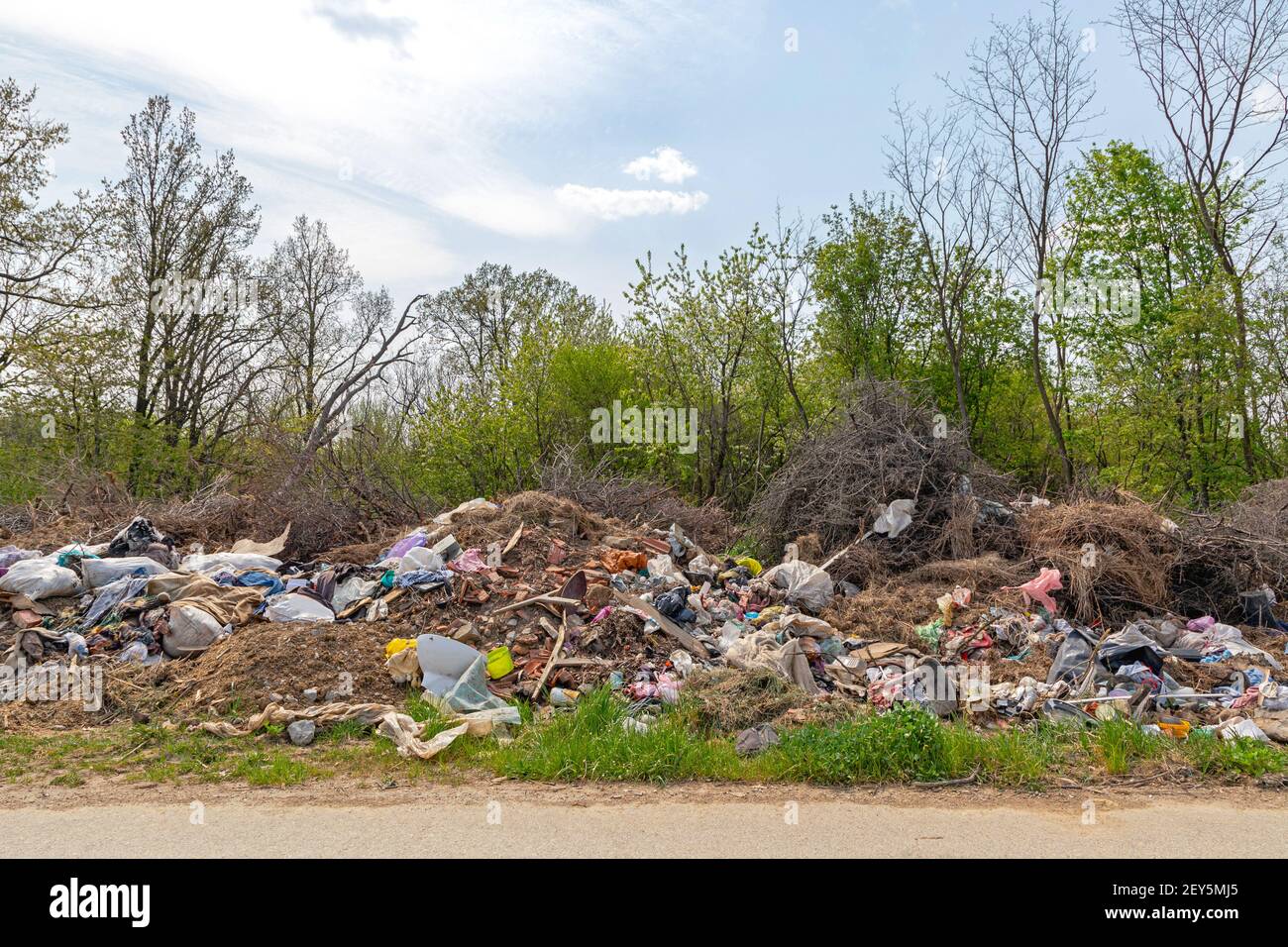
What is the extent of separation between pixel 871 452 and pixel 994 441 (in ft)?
50.1

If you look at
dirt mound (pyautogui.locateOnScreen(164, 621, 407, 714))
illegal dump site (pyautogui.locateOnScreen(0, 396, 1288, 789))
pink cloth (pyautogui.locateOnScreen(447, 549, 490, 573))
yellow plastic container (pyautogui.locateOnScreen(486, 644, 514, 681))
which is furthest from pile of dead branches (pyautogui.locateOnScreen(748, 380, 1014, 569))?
dirt mound (pyautogui.locateOnScreen(164, 621, 407, 714))

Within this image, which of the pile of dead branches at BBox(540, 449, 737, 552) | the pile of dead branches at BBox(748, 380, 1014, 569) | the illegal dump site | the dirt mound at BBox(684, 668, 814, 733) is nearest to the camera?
the illegal dump site

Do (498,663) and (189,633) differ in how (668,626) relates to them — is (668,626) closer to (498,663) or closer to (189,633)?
(498,663)

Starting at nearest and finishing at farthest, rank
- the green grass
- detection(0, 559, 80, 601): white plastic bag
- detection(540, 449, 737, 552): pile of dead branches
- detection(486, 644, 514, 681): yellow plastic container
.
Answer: the green grass < detection(486, 644, 514, 681): yellow plastic container < detection(0, 559, 80, 601): white plastic bag < detection(540, 449, 737, 552): pile of dead branches

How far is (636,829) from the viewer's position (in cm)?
448

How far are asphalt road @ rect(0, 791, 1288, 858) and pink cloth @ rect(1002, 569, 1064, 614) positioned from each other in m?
4.33

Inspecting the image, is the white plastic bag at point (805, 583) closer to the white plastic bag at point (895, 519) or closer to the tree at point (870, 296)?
the white plastic bag at point (895, 519)

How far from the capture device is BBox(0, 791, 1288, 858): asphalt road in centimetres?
420

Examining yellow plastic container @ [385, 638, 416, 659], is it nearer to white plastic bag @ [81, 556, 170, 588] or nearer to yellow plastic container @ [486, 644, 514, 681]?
yellow plastic container @ [486, 644, 514, 681]

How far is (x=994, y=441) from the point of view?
25094 millimetres

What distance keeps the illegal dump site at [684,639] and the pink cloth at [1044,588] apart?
0.03 m

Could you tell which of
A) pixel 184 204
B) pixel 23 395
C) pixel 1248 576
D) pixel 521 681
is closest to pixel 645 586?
pixel 521 681

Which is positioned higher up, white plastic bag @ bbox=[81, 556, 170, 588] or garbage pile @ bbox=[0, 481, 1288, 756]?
white plastic bag @ bbox=[81, 556, 170, 588]
